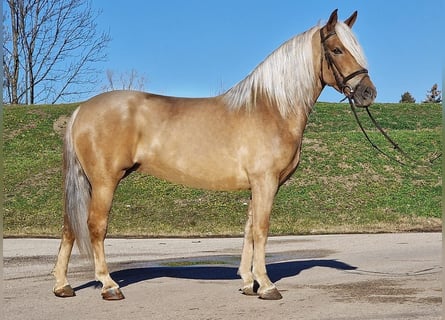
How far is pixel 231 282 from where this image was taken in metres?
7.23

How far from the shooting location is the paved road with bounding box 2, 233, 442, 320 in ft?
18.2

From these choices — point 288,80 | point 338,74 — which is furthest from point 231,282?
point 338,74

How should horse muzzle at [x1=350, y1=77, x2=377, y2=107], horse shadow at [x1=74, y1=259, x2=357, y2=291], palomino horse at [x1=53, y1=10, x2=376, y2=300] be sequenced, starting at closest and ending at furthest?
horse muzzle at [x1=350, y1=77, x2=377, y2=107] < palomino horse at [x1=53, y1=10, x2=376, y2=300] < horse shadow at [x1=74, y1=259, x2=357, y2=291]

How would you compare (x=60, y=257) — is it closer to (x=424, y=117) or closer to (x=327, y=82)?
(x=327, y=82)

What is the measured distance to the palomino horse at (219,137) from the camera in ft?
20.3

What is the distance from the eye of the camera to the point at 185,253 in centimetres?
1093

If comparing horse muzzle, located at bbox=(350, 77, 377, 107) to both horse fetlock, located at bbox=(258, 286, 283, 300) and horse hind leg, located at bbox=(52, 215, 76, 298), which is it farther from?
horse hind leg, located at bbox=(52, 215, 76, 298)

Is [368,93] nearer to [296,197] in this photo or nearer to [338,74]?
[338,74]

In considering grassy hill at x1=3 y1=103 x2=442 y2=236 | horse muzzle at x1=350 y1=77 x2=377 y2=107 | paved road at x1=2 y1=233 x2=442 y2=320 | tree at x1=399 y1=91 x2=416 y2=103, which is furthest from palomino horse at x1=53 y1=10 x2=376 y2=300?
tree at x1=399 y1=91 x2=416 y2=103

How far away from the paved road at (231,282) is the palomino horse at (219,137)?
41 cm

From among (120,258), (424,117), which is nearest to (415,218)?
(120,258)

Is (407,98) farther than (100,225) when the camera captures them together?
Yes

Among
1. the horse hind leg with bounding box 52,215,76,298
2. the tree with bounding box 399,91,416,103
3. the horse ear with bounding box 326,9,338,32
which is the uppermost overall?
the tree with bounding box 399,91,416,103

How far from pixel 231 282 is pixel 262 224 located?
132cm
